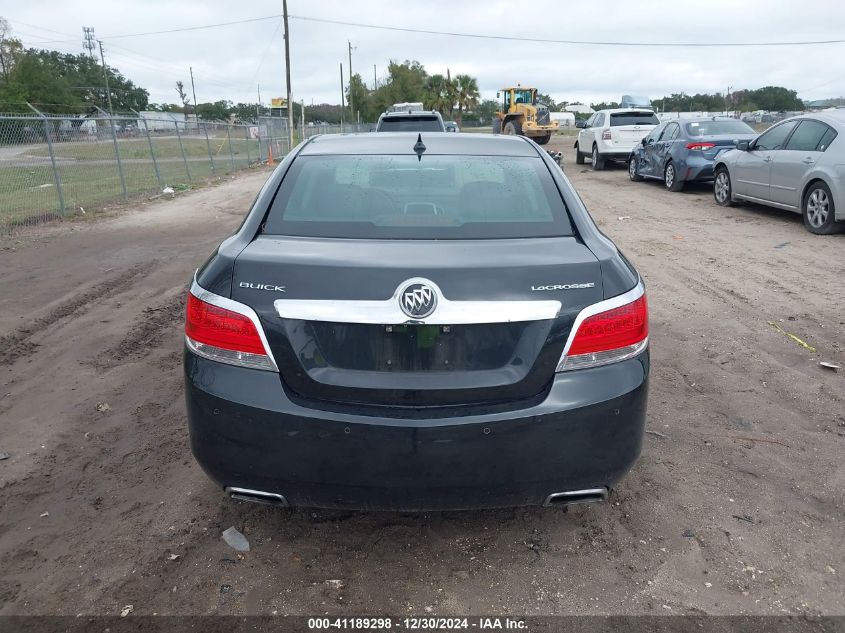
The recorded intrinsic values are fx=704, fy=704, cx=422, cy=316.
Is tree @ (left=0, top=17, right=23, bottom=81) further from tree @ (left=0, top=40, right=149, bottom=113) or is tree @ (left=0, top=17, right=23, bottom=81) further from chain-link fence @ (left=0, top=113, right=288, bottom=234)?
chain-link fence @ (left=0, top=113, right=288, bottom=234)

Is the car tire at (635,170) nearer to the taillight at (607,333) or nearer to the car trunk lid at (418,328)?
the taillight at (607,333)

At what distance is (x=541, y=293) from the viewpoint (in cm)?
249

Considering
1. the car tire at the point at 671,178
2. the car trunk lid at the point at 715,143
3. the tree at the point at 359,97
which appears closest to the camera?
the car trunk lid at the point at 715,143

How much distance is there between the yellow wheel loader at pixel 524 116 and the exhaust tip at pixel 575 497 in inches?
1306

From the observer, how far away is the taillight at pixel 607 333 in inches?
100

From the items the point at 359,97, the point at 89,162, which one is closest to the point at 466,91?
the point at 359,97

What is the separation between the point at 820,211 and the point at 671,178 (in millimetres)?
6065

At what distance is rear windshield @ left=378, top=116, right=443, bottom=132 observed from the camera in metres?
17.2

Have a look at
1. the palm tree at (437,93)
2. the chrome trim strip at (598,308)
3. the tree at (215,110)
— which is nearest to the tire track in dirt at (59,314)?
the chrome trim strip at (598,308)

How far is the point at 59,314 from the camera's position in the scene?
6.64 metres

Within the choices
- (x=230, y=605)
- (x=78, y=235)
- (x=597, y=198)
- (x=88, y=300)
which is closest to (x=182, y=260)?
(x=88, y=300)

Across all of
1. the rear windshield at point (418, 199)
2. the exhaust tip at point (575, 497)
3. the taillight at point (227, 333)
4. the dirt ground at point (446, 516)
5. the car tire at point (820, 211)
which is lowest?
the dirt ground at point (446, 516)

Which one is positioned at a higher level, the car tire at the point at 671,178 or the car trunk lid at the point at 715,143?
the car trunk lid at the point at 715,143

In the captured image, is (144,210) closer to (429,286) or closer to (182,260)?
(182,260)
